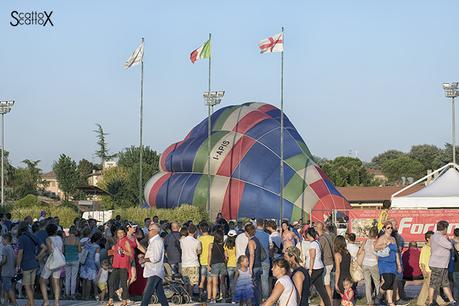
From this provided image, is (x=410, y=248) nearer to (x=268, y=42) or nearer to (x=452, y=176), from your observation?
(x=452, y=176)

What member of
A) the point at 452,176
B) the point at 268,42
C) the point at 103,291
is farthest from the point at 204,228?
the point at 268,42

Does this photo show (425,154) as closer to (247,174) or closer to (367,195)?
(367,195)

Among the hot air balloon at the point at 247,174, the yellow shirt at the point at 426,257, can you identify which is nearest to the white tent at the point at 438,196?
the hot air balloon at the point at 247,174

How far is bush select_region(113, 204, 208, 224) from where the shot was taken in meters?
43.7

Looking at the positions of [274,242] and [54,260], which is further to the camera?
[274,242]

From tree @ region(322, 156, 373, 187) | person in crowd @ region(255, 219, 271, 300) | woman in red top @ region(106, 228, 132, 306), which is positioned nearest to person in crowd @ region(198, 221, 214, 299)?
person in crowd @ region(255, 219, 271, 300)

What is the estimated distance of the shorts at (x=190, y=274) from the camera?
66.8 ft

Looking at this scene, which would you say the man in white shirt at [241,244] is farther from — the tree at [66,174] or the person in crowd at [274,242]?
the tree at [66,174]

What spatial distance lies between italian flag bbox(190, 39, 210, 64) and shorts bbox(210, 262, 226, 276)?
30.1 m

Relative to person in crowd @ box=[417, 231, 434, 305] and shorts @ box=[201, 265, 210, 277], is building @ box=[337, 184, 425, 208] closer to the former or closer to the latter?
shorts @ box=[201, 265, 210, 277]

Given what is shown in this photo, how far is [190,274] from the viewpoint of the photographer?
20422mm

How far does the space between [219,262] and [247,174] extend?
88.9 feet

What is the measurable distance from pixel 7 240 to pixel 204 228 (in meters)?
4.63

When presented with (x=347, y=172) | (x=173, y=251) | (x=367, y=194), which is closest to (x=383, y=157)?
(x=347, y=172)
